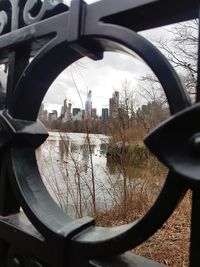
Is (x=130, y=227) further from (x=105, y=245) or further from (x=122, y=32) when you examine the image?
(x=122, y=32)

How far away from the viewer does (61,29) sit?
0.70 meters

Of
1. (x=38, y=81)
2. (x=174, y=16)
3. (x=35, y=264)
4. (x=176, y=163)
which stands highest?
(x=174, y=16)

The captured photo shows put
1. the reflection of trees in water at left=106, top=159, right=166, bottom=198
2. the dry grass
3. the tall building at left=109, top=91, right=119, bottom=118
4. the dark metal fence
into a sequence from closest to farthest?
the dark metal fence
the dry grass
the tall building at left=109, top=91, right=119, bottom=118
the reflection of trees in water at left=106, top=159, right=166, bottom=198

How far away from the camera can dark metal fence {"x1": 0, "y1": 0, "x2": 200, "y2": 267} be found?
0.46 metres

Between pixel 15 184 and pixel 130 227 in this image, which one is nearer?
pixel 130 227

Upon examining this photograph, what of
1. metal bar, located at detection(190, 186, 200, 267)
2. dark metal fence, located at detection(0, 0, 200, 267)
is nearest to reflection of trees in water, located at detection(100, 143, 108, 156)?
dark metal fence, located at detection(0, 0, 200, 267)

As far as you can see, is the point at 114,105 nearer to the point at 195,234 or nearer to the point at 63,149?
the point at 63,149

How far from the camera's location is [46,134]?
765mm

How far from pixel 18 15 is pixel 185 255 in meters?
2.04

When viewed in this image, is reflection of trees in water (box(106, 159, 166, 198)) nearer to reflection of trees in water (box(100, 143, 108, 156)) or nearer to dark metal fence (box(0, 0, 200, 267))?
reflection of trees in water (box(100, 143, 108, 156))

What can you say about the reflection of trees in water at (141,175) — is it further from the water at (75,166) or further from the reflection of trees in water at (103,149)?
the reflection of trees in water at (103,149)

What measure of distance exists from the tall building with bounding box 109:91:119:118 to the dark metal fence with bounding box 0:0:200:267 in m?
2.22

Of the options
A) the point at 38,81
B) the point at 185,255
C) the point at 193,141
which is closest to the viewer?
the point at 193,141

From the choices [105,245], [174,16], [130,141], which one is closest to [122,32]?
[174,16]
